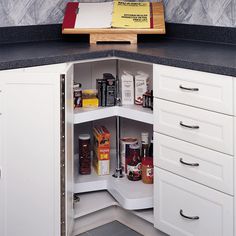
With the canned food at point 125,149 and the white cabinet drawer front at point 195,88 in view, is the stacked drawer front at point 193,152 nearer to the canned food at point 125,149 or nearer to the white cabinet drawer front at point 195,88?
the white cabinet drawer front at point 195,88

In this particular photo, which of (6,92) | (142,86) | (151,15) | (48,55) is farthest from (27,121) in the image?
(151,15)

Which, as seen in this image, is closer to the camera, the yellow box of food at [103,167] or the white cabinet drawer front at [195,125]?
the white cabinet drawer front at [195,125]

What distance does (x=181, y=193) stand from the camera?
2.27 m

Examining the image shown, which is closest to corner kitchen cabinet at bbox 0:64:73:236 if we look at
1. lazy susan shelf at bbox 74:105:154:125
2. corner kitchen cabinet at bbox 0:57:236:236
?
corner kitchen cabinet at bbox 0:57:236:236

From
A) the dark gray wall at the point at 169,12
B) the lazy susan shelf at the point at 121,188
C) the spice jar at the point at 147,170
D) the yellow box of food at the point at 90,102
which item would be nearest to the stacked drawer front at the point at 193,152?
the lazy susan shelf at the point at 121,188

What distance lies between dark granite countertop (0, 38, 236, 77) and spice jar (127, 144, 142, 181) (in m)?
0.56

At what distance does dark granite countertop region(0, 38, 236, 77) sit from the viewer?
214 centimetres

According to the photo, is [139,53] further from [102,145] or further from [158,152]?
[102,145]

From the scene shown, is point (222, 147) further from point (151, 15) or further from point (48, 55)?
point (151, 15)

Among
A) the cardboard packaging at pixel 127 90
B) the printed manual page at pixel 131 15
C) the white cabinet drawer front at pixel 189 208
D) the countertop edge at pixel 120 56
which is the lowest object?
the white cabinet drawer front at pixel 189 208

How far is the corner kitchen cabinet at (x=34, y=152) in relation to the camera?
6.90 ft

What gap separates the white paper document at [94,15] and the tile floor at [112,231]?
1089 millimetres

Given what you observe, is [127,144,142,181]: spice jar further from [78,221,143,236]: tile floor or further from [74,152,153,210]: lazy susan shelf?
[78,221,143,236]: tile floor

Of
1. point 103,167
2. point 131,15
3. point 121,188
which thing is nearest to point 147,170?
point 121,188
